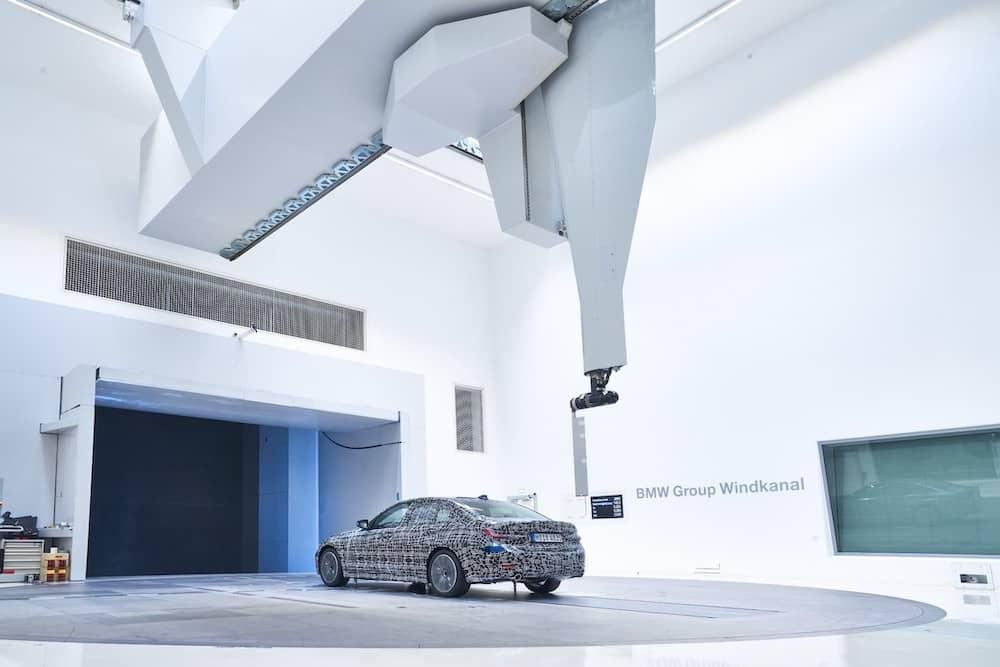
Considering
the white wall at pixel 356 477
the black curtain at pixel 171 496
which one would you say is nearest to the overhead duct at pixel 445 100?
the white wall at pixel 356 477

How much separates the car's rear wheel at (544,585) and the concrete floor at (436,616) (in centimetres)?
11

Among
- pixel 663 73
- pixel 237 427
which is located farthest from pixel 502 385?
pixel 663 73

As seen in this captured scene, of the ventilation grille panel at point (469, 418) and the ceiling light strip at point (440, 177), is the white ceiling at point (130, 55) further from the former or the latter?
the ventilation grille panel at point (469, 418)

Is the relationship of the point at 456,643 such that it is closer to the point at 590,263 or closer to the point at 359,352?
the point at 590,263

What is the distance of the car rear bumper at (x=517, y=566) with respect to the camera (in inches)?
308

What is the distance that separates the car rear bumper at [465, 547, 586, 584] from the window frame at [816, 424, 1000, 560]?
5.80 m

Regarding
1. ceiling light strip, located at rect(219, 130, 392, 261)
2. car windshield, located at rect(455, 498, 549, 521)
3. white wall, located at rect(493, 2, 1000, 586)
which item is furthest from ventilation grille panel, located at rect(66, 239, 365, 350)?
car windshield, located at rect(455, 498, 549, 521)

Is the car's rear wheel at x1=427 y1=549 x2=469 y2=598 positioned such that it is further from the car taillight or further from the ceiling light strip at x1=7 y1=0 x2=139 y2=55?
the ceiling light strip at x1=7 y1=0 x2=139 y2=55

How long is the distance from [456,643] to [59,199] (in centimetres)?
1114

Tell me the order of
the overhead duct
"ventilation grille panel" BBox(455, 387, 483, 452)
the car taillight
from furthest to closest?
"ventilation grille panel" BBox(455, 387, 483, 452) → the car taillight → the overhead duct

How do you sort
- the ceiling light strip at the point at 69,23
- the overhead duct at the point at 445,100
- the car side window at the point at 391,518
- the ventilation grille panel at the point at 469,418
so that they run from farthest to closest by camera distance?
the ventilation grille panel at the point at 469,418, the ceiling light strip at the point at 69,23, the car side window at the point at 391,518, the overhead duct at the point at 445,100

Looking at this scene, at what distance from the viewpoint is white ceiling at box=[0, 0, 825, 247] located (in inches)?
461

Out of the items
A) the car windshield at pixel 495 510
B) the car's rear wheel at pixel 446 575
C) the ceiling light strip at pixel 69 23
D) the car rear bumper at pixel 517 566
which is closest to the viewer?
the car rear bumper at pixel 517 566

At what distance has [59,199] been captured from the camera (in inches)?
493
